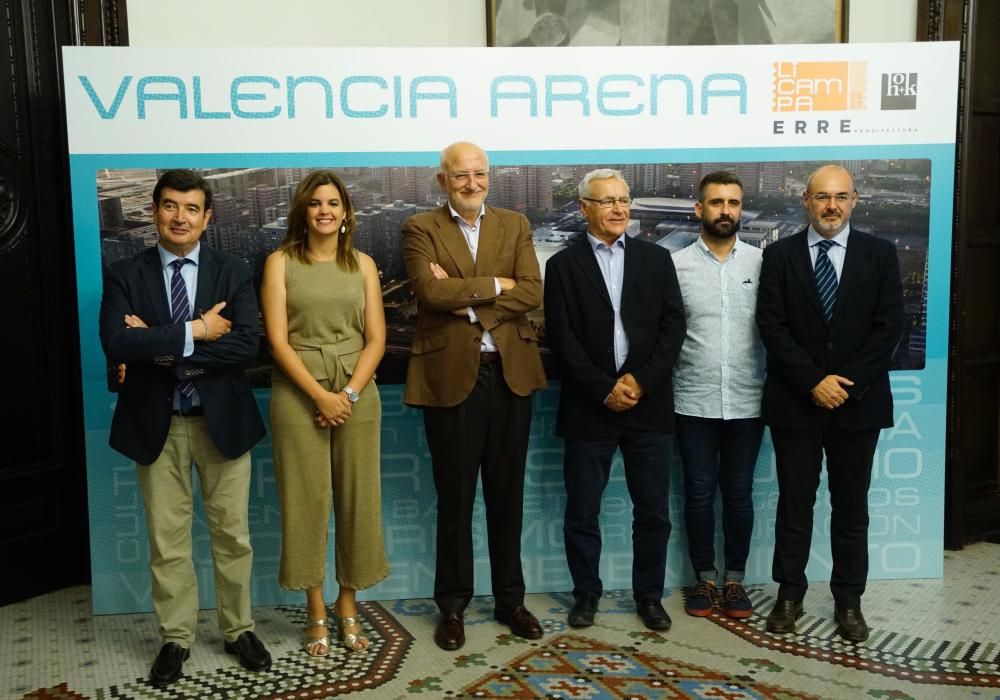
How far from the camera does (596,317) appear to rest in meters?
3.46

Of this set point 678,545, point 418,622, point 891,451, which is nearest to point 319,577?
point 418,622

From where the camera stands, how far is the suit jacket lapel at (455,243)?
11.1ft

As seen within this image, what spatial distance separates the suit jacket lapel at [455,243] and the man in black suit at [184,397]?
27.2 inches

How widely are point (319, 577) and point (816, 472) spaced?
182 centimetres

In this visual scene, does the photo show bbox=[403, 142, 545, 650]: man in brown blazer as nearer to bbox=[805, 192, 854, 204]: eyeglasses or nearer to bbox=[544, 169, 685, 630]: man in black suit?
bbox=[544, 169, 685, 630]: man in black suit

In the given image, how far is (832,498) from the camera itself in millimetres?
3500

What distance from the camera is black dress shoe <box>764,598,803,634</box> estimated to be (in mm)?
3498

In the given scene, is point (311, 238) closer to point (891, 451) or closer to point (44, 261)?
point (44, 261)

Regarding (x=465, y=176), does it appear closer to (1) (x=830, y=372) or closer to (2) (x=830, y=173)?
(2) (x=830, y=173)

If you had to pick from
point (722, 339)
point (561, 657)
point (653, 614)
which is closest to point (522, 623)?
point (561, 657)

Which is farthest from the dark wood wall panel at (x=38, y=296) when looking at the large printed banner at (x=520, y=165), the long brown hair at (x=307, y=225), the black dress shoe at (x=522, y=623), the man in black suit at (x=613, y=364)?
the man in black suit at (x=613, y=364)

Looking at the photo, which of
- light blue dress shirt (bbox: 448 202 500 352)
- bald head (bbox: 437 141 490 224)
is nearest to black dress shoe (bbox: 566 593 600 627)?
light blue dress shirt (bbox: 448 202 500 352)

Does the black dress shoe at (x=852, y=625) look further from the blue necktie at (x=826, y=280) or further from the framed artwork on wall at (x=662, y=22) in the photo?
the framed artwork on wall at (x=662, y=22)

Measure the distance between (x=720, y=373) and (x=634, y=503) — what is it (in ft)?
1.89
